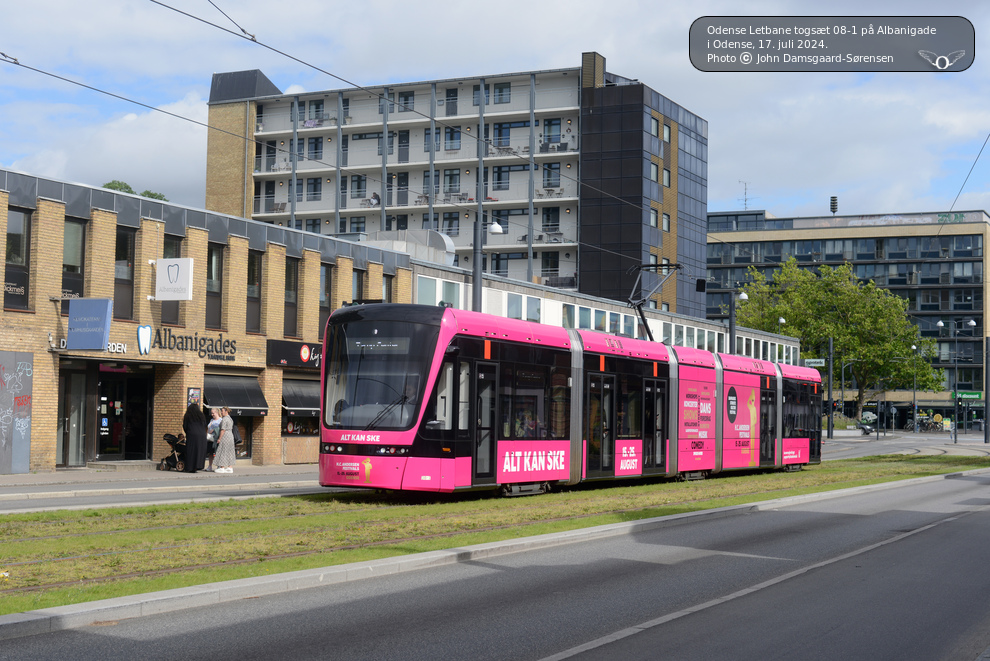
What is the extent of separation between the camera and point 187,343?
30188 mm

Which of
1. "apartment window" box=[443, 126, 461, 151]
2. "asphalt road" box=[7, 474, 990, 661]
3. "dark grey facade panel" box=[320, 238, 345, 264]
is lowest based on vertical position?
"asphalt road" box=[7, 474, 990, 661]

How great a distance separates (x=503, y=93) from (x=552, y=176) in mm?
6526

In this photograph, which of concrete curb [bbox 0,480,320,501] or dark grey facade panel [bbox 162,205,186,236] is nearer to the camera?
concrete curb [bbox 0,480,320,501]

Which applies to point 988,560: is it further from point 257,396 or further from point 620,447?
point 257,396

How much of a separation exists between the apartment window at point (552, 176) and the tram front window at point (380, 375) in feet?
178

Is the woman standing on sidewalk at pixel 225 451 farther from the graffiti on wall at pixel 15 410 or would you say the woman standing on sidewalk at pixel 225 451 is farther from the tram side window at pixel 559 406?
the tram side window at pixel 559 406

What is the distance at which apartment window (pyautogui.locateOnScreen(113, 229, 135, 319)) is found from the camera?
93.6 ft

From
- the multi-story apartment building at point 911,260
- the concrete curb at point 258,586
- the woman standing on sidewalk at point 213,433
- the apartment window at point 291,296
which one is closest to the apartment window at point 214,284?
the apartment window at point 291,296

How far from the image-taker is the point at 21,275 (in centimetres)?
2597

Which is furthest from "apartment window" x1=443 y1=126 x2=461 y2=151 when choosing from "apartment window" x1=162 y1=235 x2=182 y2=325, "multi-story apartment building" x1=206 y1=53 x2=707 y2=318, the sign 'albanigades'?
"apartment window" x1=162 y1=235 x2=182 y2=325

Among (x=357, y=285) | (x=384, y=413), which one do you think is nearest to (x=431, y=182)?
(x=357, y=285)

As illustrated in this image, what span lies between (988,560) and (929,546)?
4.26 ft

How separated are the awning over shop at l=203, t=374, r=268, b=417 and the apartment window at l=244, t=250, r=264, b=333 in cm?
161

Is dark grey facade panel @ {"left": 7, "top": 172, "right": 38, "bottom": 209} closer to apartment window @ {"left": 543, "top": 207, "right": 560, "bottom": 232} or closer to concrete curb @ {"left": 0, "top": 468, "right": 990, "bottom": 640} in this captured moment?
concrete curb @ {"left": 0, "top": 468, "right": 990, "bottom": 640}
